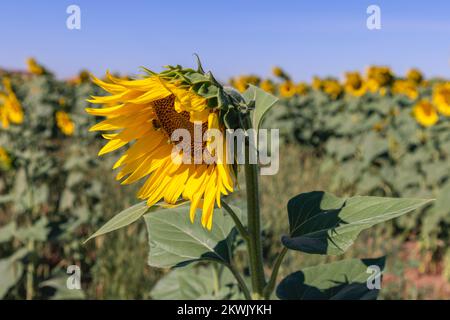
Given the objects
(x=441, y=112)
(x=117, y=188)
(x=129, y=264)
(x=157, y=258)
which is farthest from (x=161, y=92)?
(x=441, y=112)

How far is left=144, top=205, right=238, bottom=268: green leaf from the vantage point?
1.09 meters

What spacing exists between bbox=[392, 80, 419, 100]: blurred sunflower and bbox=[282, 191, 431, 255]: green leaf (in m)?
5.26

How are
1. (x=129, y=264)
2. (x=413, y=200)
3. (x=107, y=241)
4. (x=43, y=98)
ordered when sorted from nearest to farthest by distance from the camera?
(x=413, y=200), (x=129, y=264), (x=107, y=241), (x=43, y=98)

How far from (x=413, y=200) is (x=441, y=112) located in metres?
3.76

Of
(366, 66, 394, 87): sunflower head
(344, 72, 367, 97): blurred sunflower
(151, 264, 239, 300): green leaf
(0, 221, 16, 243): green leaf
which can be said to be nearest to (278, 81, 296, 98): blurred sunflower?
(344, 72, 367, 97): blurred sunflower

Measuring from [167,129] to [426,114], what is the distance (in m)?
4.05

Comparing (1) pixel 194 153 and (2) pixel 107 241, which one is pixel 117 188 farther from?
(1) pixel 194 153

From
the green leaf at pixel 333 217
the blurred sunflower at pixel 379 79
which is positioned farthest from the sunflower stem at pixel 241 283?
the blurred sunflower at pixel 379 79

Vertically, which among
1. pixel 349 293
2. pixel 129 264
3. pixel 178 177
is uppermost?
pixel 178 177

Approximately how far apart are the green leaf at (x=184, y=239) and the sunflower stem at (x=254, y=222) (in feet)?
0.28

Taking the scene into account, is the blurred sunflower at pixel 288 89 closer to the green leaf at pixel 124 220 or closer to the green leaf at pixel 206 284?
the green leaf at pixel 206 284

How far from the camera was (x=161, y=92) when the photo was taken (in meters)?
0.95

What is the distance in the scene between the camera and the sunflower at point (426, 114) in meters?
4.53

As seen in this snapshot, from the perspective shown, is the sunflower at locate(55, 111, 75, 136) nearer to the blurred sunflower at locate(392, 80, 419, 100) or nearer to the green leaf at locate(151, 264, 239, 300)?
the green leaf at locate(151, 264, 239, 300)
